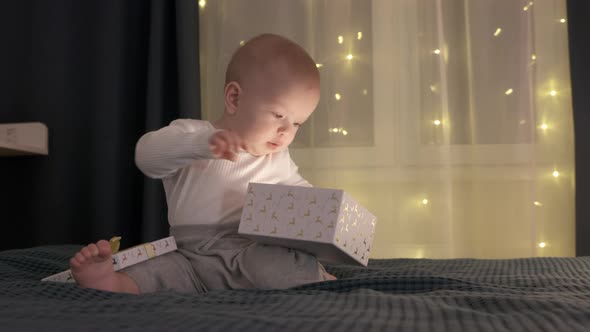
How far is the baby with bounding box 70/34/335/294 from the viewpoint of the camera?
3.89 feet

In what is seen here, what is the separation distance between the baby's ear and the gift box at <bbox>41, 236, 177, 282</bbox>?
14.0 inches

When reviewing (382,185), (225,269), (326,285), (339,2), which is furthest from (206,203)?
(339,2)

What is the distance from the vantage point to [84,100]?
2.48 meters

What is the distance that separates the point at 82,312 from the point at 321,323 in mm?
317

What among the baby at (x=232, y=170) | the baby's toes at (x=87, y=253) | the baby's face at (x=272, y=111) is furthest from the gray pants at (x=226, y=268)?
the baby's face at (x=272, y=111)

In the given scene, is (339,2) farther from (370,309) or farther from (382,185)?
(370,309)

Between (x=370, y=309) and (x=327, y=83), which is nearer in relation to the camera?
(x=370, y=309)

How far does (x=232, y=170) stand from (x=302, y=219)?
34 cm

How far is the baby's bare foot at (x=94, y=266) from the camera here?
1059 mm

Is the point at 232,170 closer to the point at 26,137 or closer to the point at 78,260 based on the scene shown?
the point at 78,260

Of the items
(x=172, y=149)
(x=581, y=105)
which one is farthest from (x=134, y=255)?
(x=581, y=105)

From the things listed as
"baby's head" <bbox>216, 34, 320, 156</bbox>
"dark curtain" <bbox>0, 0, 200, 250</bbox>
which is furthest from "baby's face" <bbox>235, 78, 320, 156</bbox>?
"dark curtain" <bbox>0, 0, 200, 250</bbox>

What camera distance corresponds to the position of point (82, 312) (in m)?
0.79

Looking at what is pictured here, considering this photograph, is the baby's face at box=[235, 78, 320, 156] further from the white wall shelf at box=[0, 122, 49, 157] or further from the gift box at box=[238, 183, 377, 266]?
the white wall shelf at box=[0, 122, 49, 157]
